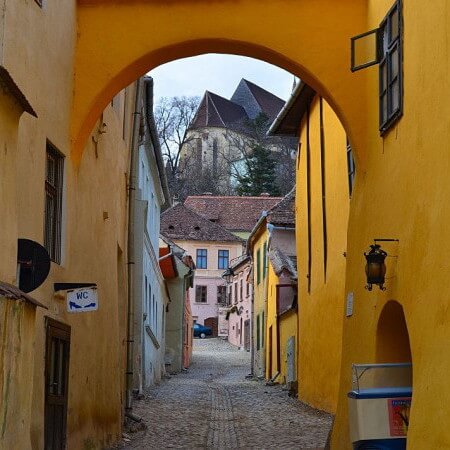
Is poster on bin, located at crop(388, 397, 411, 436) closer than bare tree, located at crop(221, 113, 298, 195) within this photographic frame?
Yes

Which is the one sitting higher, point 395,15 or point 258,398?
point 395,15

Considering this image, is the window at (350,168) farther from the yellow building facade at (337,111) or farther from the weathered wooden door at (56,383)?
the weathered wooden door at (56,383)

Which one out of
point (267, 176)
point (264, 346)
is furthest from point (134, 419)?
point (267, 176)

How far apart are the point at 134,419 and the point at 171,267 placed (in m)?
20.4

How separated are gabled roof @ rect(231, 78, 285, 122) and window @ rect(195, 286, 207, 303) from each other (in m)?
40.8

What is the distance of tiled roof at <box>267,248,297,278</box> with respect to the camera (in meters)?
27.8

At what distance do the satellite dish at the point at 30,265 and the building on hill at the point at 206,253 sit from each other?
Result: 59.0 meters

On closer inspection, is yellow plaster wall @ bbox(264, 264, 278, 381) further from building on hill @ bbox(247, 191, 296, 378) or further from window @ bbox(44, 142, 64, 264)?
window @ bbox(44, 142, 64, 264)

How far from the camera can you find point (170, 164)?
88500 mm

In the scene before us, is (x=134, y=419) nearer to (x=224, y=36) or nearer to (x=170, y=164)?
(x=224, y=36)

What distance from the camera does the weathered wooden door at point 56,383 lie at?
31.6ft

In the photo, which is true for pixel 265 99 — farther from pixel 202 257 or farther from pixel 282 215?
pixel 282 215

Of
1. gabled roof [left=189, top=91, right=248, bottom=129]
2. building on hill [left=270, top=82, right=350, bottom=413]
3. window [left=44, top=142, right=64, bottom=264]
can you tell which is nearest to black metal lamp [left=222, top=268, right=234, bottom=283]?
building on hill [left=270, top=82, right=350, bottom=413]

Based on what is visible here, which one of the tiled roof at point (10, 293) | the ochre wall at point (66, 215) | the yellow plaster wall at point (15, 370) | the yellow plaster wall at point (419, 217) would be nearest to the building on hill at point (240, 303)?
the ochre wall at point (66, 215)
